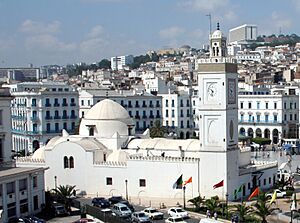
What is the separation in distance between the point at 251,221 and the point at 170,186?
1100cm

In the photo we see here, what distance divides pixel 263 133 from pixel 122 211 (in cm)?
5136

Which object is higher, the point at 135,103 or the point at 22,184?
the point at 135,103

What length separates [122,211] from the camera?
36.6 m

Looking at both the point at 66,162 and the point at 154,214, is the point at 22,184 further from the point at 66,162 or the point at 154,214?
the point at 66,162

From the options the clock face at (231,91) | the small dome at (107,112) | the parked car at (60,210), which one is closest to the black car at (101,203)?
the parked car at (60,210)

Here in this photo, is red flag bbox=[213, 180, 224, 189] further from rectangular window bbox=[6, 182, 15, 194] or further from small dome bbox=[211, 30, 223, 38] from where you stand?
rectangular window bbox=[6, 182, 15, 194]

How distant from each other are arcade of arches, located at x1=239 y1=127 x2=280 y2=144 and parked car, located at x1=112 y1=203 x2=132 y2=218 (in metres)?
49.9

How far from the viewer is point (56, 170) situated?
156 feet

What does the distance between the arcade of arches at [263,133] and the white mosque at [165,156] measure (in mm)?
37220

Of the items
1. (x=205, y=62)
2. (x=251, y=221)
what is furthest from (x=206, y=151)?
(x=251, y=221)

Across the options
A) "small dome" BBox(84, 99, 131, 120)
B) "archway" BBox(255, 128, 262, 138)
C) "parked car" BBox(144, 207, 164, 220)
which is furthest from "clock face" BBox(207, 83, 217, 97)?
"archway" BBox(255, 128, 262, 138)

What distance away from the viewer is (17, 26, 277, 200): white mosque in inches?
1693

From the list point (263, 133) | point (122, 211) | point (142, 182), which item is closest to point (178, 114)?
point (263, 133)

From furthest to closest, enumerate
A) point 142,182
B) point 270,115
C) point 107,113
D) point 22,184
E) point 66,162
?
point 270,115 < point 107,113 < point 66,162 < point 142,182 < point 22,184
